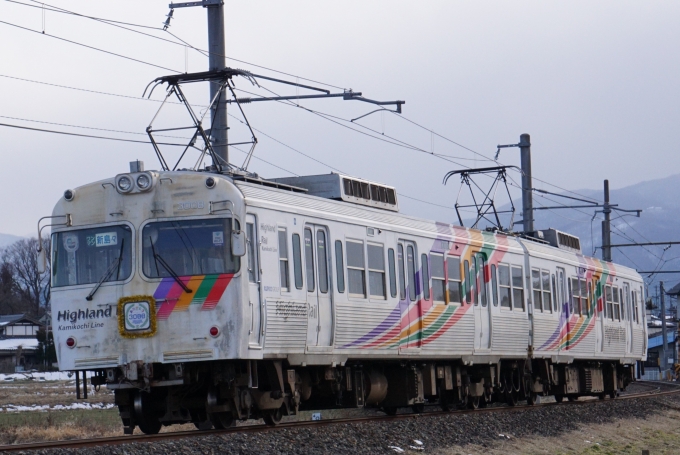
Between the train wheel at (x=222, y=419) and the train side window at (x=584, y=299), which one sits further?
the train side window at (x=584, y=299)

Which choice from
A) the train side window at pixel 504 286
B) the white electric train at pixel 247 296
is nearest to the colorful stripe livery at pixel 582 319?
the train side window at pixel 504 286

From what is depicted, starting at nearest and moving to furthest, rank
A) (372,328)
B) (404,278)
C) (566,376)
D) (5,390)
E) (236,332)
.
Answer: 1. (236,332)
2. (372,328)
3. (404,278)
4. (566,376)
5. (5,390)

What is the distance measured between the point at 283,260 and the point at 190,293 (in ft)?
4.64

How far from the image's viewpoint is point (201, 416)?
48.3 feet

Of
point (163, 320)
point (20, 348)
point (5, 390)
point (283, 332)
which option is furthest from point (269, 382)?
point (20, 348)

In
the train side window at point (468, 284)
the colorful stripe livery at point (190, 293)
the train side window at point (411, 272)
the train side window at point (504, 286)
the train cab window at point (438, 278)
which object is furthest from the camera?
the train side window at point (504, 286)

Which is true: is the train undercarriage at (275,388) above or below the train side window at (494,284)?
below

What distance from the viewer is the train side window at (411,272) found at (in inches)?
693

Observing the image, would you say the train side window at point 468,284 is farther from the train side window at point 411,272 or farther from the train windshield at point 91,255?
the train windshield at point 91,255

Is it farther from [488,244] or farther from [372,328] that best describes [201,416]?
[488,244]

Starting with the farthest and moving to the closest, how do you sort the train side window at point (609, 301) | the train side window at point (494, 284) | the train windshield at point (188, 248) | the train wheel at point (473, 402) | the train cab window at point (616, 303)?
the train cab window at point (616, 303) → the train side window at point (609, 301) → the train wheel at point (473, 402) → the train side window at point (494, 284) → the train windshield at point (188, 248)

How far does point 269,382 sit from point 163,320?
5.65 ft

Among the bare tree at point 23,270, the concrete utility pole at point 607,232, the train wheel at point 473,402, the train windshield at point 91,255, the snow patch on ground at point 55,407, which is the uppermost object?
the bare tree at point 23,270

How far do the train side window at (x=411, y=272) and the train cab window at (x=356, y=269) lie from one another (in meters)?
1.49
